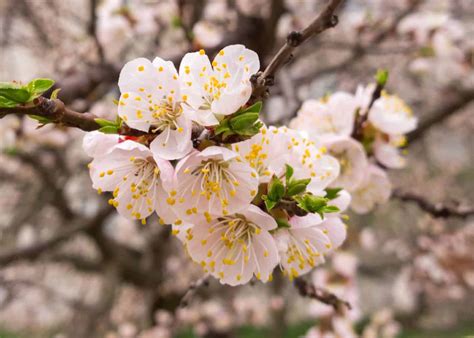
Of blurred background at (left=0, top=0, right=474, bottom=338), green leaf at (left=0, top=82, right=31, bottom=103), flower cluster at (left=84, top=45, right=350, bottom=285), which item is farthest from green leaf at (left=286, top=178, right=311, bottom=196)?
blurred background at (left=0, top=0, right=474, bottom=338)

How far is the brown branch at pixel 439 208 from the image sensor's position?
1280mm

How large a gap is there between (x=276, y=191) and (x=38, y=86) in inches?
16.6

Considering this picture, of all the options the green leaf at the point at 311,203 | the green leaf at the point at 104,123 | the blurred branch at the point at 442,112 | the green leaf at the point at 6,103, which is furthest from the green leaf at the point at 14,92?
the blurred branch at the point at 442,112

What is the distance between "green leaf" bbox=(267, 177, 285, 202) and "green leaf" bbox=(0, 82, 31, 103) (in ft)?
1.36

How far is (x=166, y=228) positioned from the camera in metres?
4.07

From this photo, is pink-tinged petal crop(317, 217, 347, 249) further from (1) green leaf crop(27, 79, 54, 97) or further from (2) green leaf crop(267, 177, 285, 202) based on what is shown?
(1) green leaf crop(27, 79, 54, 97)

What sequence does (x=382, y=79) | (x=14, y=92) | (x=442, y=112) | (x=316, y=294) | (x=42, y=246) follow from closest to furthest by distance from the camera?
(x=14, y=92), (x=316, y=294), (x=382, y=79), (x=442, y=112), (x=42, y=246)

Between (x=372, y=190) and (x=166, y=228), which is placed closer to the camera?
(x=372, y=190)

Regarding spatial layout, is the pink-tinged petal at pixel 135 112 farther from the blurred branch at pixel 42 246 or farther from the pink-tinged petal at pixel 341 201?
the blurred branch at pixel 42 246

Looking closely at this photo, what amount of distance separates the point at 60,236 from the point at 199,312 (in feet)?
11.5

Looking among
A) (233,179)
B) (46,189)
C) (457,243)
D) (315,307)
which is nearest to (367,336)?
(315,307)

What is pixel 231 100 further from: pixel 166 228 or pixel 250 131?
pixel 166 228

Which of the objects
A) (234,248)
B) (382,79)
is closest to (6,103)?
(234,248)

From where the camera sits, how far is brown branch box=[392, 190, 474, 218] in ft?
4.20
